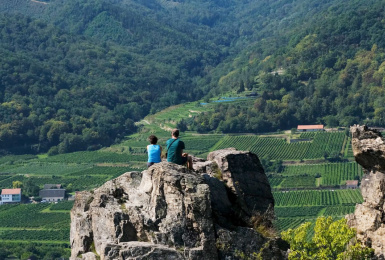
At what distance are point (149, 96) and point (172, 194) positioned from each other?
165 m

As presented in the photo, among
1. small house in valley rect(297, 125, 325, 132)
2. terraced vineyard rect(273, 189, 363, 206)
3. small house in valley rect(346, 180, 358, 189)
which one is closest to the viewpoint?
terraced vineyard rect(273, 189, 363, 206)

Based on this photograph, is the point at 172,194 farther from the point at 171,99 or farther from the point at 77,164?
the point at 171,99

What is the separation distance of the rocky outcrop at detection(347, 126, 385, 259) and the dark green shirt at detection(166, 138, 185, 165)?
152 inches

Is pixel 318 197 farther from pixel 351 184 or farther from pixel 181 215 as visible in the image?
pixel 181 215

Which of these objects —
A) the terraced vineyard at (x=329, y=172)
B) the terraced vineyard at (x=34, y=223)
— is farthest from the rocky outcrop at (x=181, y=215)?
the terraced vineyard at (x=329, y=172)

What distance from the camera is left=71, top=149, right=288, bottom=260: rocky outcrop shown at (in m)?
18.3

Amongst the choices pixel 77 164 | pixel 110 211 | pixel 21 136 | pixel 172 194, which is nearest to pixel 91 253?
pixel 110 211

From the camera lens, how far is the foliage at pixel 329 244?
18.8m

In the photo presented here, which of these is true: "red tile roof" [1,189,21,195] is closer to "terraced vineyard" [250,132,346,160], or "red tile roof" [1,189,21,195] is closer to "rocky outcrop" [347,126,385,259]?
"terraced vineyard" [250,132,346,160]

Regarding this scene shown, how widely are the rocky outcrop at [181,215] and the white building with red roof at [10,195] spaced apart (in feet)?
278

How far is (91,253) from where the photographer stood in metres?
19.6

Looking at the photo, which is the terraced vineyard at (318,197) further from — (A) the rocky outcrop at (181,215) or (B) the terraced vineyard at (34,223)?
(A) the rocky outcrop at (181,215)

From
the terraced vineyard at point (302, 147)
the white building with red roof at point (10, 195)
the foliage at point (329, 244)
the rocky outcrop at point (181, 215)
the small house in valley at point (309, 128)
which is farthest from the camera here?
the small house in valley at point (309, 128)

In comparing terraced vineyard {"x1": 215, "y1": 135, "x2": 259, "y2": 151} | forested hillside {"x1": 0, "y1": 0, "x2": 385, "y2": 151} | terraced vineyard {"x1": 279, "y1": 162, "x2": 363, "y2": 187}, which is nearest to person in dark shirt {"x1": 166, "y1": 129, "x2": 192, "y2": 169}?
terraced vineyard {"x1": 279, "y1": 162, "x2": 363, "y2": 187}
